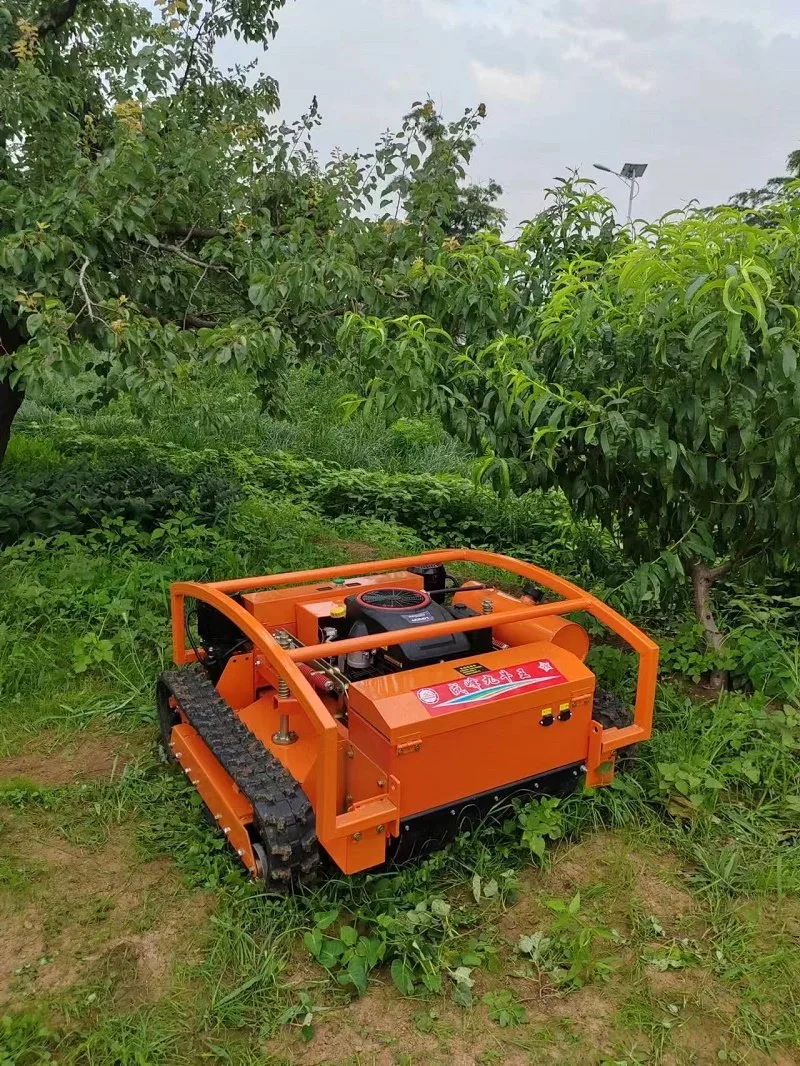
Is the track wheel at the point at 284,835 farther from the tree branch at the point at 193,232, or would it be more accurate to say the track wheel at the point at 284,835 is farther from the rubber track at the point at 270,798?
the tree branch at the point at 193,232

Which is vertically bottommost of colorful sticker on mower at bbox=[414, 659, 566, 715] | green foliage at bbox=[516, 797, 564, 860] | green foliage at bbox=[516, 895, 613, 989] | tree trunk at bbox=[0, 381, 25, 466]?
green foliage at bbox=[516, 895, 613, 989]

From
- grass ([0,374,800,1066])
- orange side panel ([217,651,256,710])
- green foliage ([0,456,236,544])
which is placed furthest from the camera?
green foliage ([0,456,236,544])

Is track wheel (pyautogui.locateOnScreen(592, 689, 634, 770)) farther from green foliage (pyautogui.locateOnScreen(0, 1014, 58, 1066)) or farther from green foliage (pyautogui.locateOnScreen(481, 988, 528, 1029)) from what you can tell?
green foliage (pyautogui.locateOnScreen(0, 1014, 58, 1066))

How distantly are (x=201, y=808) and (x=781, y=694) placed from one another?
107 inches

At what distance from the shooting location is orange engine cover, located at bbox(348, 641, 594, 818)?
8.07 feet

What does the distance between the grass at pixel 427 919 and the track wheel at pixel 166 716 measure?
10cm

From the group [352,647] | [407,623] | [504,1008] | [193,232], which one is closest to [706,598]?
Answer: [407,623]

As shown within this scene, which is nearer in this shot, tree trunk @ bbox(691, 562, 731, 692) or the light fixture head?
tree trunk @ bbox(691, 562, 731, 692)

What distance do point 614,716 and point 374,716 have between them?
45.6 inches

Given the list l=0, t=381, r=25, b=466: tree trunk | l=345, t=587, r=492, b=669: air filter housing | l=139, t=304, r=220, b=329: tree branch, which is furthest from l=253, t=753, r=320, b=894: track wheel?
l=0, t=381, r=25, b=466: tree trunk

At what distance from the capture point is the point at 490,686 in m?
2.63

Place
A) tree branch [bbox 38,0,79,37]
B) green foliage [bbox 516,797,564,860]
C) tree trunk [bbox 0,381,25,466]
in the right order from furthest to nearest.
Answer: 1. tree trunk [bbox 0,381,25,466]
2. tree branch [bbox 38,0,79,37]
3. green foliage [bbox 516,797,564,860]

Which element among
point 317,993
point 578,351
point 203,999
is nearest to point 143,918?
point 203,999

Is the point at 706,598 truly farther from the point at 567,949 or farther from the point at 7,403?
the point at 7,403
